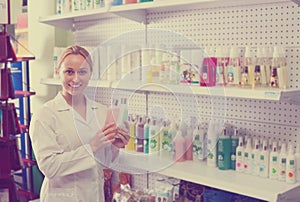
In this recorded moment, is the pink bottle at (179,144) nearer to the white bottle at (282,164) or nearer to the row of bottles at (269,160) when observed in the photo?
the row of bottles at (269,160)

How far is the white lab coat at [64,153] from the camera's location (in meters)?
2.15

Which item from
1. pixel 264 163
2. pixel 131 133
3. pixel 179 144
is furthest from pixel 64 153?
pixel 264 163

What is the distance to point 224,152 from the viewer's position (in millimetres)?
2307

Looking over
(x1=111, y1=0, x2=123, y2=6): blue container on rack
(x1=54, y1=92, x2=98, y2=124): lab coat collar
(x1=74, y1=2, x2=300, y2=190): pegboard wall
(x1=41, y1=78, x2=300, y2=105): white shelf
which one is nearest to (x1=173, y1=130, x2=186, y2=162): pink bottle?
(x1=74, y1=2, x2=300, y2=190): pegboard wall

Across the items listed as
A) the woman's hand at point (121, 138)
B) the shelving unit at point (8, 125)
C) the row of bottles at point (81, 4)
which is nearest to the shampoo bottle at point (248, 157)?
the woman's hand at point (121, 138)

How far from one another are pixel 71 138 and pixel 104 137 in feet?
1.34

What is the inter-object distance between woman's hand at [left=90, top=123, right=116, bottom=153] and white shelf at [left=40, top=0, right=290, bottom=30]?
0.80 metres

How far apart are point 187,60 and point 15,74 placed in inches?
86.1

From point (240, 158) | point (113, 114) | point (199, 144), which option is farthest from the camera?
point (199, 144)

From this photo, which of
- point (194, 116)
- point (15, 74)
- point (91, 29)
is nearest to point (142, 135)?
point (194, 116)

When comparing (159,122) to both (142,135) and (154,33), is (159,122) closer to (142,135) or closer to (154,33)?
(142,135)

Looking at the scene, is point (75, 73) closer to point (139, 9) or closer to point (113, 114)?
point (113, 114)

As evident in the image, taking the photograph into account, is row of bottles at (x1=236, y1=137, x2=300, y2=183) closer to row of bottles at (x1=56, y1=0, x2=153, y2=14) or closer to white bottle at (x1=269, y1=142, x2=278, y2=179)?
white bottle at (x1=269, y1=142, x2=278, y2=179)

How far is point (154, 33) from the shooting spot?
2811 mm
